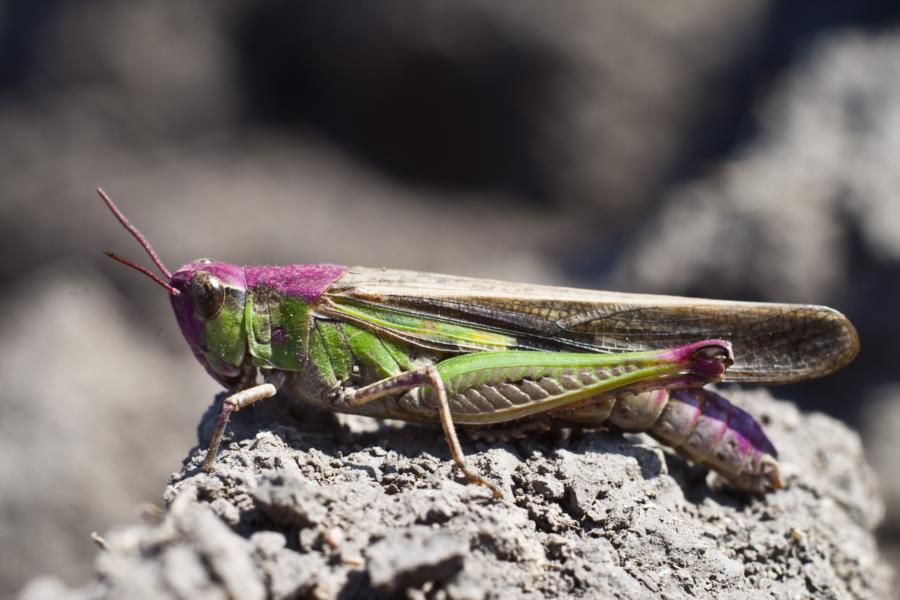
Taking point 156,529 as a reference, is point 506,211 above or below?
above

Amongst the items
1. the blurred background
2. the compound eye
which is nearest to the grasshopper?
the compound eye

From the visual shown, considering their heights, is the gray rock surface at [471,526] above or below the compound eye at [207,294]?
below

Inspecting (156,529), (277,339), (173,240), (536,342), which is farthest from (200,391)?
(156,529)

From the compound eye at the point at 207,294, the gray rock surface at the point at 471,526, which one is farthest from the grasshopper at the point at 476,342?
the gray rock surface at the point at 471,526

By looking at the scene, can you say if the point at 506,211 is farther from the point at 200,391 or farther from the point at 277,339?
the point at 277,339

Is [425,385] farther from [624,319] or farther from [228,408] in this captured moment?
[624,319]

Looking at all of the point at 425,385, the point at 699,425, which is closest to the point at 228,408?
the point at 425,385

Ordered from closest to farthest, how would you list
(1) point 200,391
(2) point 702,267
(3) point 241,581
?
(3) point 241,581, (2) point 702,267, (1) point 200,391

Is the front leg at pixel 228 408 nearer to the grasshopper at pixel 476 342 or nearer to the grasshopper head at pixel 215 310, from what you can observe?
the grasshopper at pixel 476 342

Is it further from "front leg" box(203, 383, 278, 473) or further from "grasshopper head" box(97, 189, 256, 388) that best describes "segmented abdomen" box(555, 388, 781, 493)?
"grasshopper head" box(97, 189, 256, 388)
